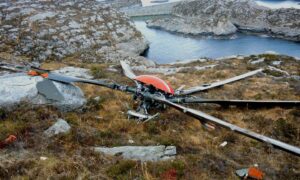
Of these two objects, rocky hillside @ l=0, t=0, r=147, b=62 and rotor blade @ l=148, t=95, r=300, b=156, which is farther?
rocky hillside @ l=0, t=0, r=147, b=62

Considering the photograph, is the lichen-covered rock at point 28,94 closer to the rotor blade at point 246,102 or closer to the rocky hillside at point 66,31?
the rotor blade at point 246,102

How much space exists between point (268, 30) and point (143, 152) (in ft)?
226

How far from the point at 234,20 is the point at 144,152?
7814cm

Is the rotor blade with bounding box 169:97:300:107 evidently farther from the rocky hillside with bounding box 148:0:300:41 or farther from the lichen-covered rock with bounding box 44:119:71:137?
the rocky hillside with bounding box 148:0:300:41

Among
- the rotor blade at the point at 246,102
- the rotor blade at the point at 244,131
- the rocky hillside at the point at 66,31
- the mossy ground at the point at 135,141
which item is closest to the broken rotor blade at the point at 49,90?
the mossy ground at the point at 135,141

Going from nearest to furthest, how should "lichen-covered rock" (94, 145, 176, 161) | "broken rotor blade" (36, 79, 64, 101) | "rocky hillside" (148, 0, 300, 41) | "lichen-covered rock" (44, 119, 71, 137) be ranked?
"lichen-covered rock" (94, 145, 176, 161)
"lichen-covered rock" (44, 119, 71, 137)
"broken rotor blade" (36, 79, 64, 101)
"rocky hillside" (148, 0, 300, 41)

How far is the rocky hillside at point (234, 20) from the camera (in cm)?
7012

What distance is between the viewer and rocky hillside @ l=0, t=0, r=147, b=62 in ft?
115

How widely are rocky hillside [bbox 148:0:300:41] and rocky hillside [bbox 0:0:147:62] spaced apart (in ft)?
94.6

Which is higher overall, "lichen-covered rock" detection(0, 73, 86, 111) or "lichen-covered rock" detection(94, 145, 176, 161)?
"lichen-covered rock" detection(0, 73, 86, 111)

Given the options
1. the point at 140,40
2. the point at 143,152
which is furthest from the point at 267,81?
the point at 140,40

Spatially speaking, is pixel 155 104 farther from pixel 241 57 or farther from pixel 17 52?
pixel 17 52

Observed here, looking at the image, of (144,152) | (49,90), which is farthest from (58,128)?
(144,152)

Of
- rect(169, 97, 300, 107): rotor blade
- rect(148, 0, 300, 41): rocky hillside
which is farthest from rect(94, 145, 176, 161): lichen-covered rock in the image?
rect(148, 0, 300, 41): rocky hillside
